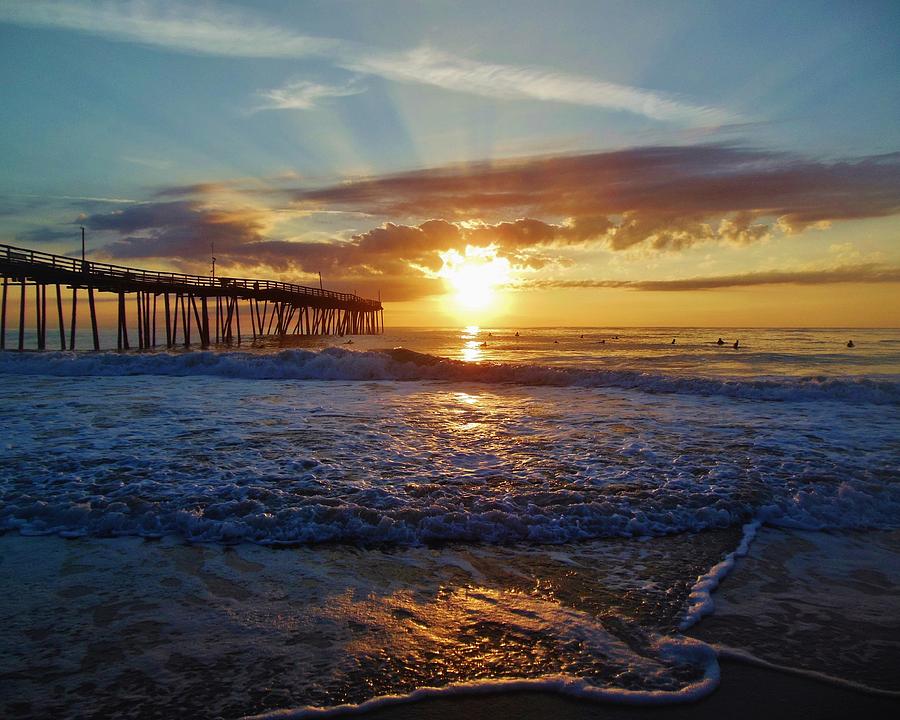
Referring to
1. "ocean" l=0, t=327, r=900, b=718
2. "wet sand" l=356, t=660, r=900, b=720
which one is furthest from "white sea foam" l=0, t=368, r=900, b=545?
"wet sand" l=356, t=660, r=900, b=720

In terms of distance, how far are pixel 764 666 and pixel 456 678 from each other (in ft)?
6.31

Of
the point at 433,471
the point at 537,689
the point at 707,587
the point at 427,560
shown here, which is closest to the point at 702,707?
the point at 537,689

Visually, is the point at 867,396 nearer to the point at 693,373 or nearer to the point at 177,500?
the point at 693,373

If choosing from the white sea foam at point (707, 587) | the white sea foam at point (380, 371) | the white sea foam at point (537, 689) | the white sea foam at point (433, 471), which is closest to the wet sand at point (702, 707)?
the white sea foam at point (537, 689)

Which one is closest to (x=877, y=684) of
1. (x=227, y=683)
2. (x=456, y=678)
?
(x=456, y=678)

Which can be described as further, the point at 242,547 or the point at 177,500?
the point at 177,500

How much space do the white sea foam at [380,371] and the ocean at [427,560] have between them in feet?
21.6

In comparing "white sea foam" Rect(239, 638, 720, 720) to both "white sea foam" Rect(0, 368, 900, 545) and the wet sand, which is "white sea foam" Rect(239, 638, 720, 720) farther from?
"white sea foam" Rect(0, 368, 900, 545)

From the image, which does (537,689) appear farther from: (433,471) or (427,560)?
(433,471)

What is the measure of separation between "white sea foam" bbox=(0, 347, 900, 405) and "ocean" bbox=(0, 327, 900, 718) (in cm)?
658

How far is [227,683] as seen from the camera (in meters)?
3.21

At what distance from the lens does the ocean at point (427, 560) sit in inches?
131

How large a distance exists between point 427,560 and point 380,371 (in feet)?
59.1

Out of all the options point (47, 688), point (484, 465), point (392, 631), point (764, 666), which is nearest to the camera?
point (47, 688)
